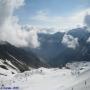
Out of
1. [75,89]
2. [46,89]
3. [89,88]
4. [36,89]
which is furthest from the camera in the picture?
[36,89]

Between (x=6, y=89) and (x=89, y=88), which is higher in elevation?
(x=6, y=89)

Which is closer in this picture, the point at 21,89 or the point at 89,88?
the point at 89,88

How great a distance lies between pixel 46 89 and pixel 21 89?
16818 mm

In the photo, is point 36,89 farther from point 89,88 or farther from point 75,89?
point 89,88

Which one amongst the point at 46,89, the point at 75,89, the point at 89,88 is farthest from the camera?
the point at 46,89

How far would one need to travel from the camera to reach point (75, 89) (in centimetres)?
6272

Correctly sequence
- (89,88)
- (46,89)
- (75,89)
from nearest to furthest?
1. (89,88)
2. (75,89)
3. (46,89)

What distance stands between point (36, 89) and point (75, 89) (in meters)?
36.9

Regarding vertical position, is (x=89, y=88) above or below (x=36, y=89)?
below

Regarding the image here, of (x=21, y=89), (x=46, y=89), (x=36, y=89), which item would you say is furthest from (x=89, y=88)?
(x=21, y=89)

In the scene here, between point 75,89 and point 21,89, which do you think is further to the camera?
point 21,89

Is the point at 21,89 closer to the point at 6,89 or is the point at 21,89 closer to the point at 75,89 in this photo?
the point at 6,89

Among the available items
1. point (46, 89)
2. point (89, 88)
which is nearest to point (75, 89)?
point (89, 88)

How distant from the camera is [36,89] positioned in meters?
97.0
